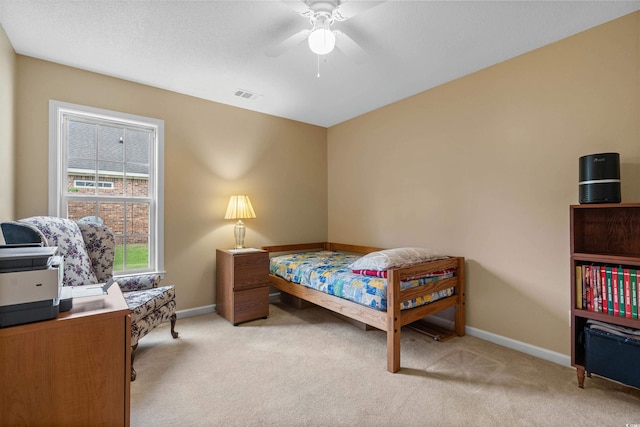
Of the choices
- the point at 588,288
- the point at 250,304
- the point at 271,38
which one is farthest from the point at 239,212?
the point at 588,288

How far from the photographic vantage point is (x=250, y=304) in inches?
123

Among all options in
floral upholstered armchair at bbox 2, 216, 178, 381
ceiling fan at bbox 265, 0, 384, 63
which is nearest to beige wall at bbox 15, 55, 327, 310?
floral upholstered armchair at bbox 2, 216, 178, 381

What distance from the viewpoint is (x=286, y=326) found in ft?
9.96

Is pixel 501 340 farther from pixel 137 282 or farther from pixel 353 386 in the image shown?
pixel 137 282

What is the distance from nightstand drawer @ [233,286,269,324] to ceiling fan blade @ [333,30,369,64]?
97.9 inches

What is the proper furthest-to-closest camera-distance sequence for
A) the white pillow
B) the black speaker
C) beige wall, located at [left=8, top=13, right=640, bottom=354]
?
the white pillow, beige wall, located at [left=8, top=13, right=640, bottom=354], the black speaker

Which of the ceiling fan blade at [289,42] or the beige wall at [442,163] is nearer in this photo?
the ceiling fan blade at [289,42]

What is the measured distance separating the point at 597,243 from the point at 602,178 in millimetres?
586

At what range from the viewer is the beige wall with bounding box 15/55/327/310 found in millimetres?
2543

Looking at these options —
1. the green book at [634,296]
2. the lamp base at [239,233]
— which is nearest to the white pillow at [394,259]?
the green book at [634,296]

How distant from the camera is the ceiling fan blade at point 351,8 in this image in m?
1.62

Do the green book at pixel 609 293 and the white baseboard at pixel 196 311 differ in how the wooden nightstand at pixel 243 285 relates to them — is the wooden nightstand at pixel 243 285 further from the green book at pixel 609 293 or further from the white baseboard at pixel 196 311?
the green book at pixel 609 293

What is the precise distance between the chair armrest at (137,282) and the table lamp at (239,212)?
1.05 metres

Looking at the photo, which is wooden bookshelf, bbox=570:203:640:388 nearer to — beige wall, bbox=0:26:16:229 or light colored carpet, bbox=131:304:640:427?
light colored carpet, bbox=131:304:640:427
